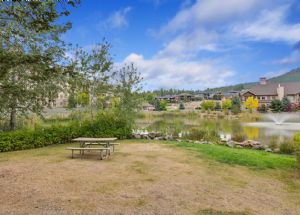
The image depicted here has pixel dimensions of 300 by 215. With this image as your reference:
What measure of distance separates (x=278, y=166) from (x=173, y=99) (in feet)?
298

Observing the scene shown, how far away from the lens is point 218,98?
9044cm

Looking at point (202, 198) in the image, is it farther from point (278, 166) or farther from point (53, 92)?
→ point (53, 92)

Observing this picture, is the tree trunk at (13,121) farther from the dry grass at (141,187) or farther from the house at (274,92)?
the house at (274,92)

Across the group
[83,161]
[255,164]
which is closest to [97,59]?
[83,161]

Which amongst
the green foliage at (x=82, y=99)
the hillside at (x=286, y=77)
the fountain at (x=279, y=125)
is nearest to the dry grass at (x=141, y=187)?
the green foliage at (x=82, y=99)

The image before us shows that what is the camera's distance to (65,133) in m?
12.2

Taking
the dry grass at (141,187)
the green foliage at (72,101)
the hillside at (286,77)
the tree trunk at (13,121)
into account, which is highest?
the hillside at (286,77)

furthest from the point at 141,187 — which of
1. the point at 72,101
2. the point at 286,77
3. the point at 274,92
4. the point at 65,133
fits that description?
the point at 286,77

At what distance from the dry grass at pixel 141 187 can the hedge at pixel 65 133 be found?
2171 mm

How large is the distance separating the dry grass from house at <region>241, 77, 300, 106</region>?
198ft

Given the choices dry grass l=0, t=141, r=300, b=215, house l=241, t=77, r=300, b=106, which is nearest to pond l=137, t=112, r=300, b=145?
dry grass l=0, t=141, r=300, b=215

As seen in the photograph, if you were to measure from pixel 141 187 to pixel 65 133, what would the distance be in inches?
304

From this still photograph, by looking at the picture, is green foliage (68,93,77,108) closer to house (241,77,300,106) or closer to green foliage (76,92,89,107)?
green foliage (76,92,89,107)

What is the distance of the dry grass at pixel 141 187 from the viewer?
4.38 m
